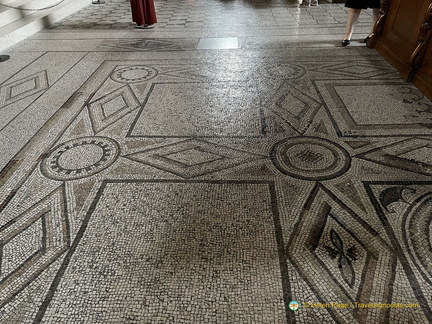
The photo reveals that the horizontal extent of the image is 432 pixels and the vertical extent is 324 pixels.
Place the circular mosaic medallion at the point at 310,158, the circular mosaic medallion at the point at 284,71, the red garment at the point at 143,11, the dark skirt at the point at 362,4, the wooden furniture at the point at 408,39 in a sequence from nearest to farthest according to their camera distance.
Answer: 1. the circular mosaic medallion at the point at 310,158
2. the wooden furniture at the point at 408,39
3. the circular mosaic medallion at the point at 284,71
4. the dark skirt at the point at 362,4
5. the red garment at the point at 143,11

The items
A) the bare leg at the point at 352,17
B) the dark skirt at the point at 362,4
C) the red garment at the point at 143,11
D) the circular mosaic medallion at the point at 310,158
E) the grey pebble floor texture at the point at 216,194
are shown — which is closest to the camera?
the grey pebble floor texture at the point at 216,194

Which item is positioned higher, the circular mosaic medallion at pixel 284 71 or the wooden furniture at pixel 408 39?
the wooden furniture at pixel 408 39

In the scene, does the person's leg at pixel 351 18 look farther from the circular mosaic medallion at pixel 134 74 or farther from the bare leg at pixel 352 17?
the circular mosaic medallion at pixel 134 74

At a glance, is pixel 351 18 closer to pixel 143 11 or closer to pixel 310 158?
pixel 310 158

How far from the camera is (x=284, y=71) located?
9.70ft

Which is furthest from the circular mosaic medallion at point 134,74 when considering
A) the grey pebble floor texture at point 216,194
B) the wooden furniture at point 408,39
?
the wooden furniture at point 408,39

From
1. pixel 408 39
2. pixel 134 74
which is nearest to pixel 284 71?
pixel 408 39

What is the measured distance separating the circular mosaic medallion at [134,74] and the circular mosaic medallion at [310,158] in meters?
1.60

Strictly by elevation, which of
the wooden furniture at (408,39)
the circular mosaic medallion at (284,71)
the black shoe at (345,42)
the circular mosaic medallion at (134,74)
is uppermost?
the wooden furniture at (408,39)

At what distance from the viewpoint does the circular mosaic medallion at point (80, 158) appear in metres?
1.73

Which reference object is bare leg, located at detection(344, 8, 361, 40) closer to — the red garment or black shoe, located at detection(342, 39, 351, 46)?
black shoe, located at detection(342, 39, 351, 46)

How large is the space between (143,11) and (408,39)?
11.1 feet

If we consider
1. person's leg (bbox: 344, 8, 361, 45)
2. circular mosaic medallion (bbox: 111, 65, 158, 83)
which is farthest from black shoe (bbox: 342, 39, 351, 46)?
circular mosaic medallion (bbox: 111, 65, 158, 83)

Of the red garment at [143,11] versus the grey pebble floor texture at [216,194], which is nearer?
the grey pebble floor texture at [216,194]
